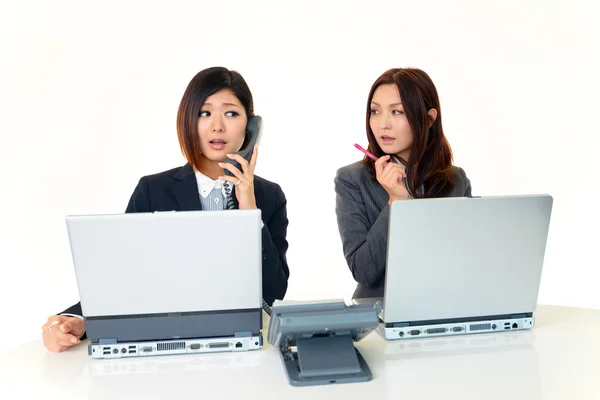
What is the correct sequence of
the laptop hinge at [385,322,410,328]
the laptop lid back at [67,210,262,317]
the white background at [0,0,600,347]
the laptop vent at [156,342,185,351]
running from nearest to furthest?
the laptop lid back at [67,210,262,317] < the laptop vent at [156,342,185,351] < the laptop hinge at [385,322,410,328] < the white background at [0,0,600,347]

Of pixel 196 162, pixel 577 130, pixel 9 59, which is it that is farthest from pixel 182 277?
pixel 577 130

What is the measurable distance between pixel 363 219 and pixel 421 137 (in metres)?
0.38

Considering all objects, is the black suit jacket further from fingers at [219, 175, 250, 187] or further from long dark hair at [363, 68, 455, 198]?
long dark hair at [363, 68, 455, 198]

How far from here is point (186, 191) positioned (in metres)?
2.61

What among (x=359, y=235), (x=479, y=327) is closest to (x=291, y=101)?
(x=359, y=235)

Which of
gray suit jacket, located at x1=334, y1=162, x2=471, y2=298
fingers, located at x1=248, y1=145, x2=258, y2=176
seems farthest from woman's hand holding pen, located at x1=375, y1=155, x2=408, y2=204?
fingers, located at x1=248, y1=145, x2=258, y2=176

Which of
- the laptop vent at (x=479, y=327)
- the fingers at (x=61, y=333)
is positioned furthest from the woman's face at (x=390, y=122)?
the fingers at (x=61, y=333)

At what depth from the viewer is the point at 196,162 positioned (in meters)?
2.57

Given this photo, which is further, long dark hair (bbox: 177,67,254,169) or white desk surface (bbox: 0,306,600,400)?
long dark hair (bbox: 177,67,254,169)

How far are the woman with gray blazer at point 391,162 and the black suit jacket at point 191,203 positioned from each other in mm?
256

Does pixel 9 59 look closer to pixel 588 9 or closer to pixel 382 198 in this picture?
pixel 382 198

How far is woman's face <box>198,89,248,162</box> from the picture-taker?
2.50 meters

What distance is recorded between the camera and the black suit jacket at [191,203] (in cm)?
252

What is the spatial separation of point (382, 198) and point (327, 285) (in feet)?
7.71
